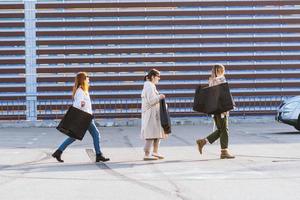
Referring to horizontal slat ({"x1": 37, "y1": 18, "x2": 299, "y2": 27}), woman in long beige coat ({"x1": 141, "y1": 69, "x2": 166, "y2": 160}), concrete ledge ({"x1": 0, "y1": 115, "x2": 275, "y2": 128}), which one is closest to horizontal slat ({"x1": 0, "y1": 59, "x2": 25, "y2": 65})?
horizontal slat ({"x1": 37, "y1": 18, "x2": 299, "y2": 27})

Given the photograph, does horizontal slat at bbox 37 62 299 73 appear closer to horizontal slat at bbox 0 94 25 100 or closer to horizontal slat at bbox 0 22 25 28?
horizontal slat at bbox 0 94 25 100

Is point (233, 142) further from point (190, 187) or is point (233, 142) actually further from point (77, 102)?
point (190, 187)

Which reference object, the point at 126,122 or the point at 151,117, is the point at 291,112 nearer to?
the point at 151,117

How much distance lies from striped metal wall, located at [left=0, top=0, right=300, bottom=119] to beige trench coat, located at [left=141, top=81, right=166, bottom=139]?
545 inches

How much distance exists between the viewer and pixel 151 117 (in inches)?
547

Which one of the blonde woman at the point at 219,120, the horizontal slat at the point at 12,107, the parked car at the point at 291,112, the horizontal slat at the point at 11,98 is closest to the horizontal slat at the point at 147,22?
the horizontal slat at the point at 11,98

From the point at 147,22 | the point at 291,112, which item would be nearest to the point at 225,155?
the point at 291,112

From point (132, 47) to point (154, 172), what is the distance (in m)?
16.7

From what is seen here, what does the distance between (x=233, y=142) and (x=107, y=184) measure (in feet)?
25.2

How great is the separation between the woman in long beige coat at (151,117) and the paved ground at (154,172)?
33 cm

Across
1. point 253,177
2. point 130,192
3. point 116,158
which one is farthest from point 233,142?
point 130,192

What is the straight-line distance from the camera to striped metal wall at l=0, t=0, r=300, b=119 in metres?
27.8

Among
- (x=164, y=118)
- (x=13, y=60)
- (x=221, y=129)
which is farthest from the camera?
(x=13, y=60)

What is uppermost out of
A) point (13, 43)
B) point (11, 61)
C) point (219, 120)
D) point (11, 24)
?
point (11, 24)
